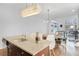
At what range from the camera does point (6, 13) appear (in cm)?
227

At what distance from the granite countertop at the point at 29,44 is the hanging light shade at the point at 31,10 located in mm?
392

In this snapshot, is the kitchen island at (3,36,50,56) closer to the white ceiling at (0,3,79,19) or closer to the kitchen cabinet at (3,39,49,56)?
the kitchen cabinet at (3,39,49,56)

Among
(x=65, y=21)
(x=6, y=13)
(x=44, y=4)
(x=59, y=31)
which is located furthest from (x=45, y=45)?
(x=6, y=13)

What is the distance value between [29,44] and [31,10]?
21.6 inches

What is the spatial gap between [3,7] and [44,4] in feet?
2.19

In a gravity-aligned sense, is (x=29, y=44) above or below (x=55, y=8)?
below

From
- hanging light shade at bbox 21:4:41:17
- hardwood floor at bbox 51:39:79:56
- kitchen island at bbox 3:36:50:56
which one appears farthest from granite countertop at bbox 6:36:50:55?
hanging light shade at bbox 21:4:41:17

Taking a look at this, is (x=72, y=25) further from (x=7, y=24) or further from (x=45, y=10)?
(x=7, y=24)

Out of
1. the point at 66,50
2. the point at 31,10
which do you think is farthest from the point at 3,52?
the point at 66,50

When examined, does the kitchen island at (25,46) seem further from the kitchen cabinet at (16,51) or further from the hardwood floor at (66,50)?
Answer: the hardwood floor at (66,50)

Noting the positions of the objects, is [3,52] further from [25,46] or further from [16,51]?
→ [25,46]

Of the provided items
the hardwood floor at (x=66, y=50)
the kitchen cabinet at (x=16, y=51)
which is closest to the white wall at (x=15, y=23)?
the kitchen cabinet at (x=16, y=51)

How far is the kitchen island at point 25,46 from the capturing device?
88.7 inches

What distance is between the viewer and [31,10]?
88.7 inches
